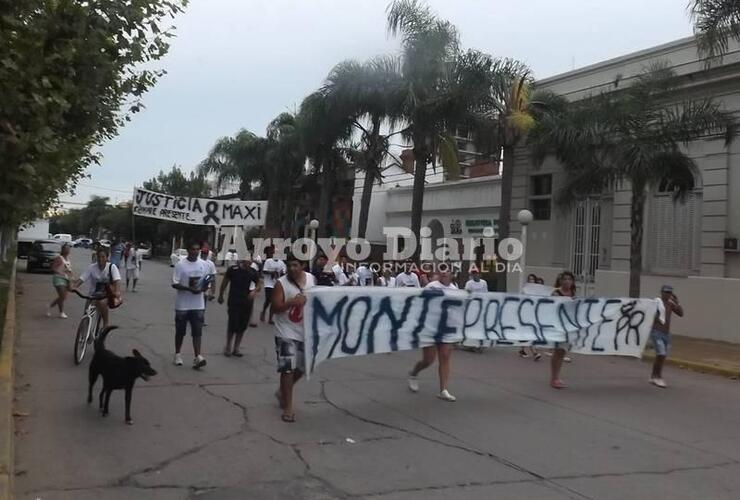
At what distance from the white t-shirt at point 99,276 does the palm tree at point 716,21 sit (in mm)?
11302

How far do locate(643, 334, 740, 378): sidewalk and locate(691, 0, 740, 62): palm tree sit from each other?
5.81 metres

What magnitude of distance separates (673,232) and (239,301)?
40.8ft

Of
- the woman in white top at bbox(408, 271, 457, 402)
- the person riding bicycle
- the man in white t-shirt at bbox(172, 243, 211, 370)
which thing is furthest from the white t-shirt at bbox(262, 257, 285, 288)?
the woman in white top at bbox(408, 271, 457, 402)

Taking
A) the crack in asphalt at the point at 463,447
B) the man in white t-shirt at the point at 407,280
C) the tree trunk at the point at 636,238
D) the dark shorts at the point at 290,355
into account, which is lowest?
the crack in asphalt at the point at 463,447

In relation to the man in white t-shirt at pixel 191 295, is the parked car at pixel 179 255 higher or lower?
higher

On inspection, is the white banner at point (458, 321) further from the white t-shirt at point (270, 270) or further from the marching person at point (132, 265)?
the marching person at point (132, 265)

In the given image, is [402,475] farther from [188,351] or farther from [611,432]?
[188,351]

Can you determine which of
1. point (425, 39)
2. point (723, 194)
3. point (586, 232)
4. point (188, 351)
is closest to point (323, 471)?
point (188, 351)

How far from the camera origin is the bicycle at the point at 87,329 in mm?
9587

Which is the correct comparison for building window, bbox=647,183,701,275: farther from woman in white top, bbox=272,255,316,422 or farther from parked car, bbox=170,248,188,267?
woman in white top, bbox=272,255,316,422

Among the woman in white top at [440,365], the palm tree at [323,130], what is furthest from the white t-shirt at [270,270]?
the palm tree at [323,130]

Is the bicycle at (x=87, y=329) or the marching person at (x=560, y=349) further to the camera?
the marching person at (x=560, y=349)

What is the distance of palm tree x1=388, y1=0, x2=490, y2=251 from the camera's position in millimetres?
21141

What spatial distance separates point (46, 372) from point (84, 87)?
3.74 m
